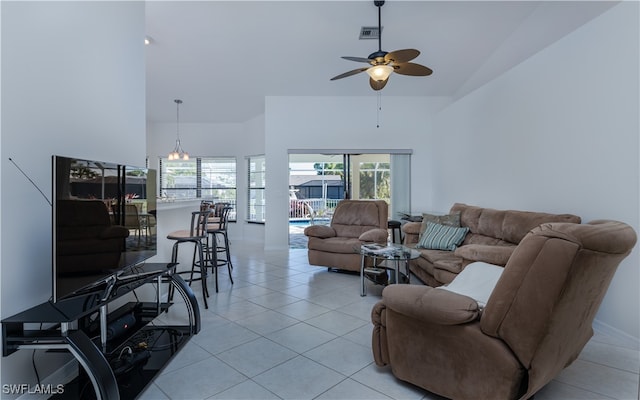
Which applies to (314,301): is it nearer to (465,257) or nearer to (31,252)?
(465,257)

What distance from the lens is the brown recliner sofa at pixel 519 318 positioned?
4.74 feet

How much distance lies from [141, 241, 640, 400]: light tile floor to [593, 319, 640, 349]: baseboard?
4cm

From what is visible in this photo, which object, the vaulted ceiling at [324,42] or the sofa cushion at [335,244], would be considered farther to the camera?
the sofa cushion at [335,244]

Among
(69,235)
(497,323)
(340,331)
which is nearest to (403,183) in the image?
(340,331)

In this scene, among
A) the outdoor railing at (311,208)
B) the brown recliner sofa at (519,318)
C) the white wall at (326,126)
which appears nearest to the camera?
the brown recliner sofa at (519,318)

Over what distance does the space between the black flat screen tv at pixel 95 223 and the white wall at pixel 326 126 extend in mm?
3995

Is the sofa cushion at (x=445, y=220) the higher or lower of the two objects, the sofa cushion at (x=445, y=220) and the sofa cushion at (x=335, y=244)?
the higher

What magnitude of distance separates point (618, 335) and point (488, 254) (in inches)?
45.6

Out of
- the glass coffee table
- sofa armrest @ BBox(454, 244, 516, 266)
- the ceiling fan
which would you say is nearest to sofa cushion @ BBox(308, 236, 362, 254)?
the glass coffee table

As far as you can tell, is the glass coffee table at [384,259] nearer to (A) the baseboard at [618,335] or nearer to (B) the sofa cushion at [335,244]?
(B) the sofa cushion at [335,244]

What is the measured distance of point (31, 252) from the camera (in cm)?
193

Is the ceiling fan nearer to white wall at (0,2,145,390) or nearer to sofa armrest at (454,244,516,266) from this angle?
sofa armrest at (454,244,516,266)

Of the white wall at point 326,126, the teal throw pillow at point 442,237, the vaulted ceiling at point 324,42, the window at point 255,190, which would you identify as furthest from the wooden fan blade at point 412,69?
the window at point 255,190

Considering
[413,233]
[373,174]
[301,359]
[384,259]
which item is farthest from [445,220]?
[301,359]
